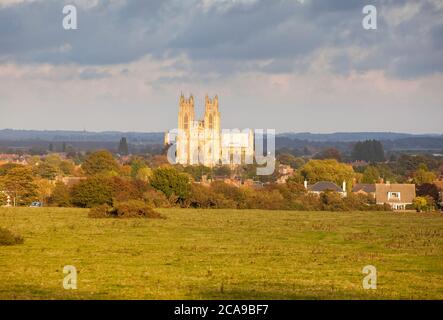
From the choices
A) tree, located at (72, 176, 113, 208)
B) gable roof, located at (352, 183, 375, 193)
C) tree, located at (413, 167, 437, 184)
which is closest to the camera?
tree, located at (72, 176, 113, 208)

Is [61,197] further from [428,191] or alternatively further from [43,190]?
[428,191]

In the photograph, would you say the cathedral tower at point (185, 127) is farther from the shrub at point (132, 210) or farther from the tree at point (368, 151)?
the shrub at point (132, 210)

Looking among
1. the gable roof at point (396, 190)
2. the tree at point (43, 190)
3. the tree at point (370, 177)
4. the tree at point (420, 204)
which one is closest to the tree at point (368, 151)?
the tree at point (370, 177)

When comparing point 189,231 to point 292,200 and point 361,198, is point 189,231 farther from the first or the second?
point 361,198

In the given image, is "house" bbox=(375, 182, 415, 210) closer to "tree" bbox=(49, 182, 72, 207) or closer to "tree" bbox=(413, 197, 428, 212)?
"tree" bbox=(413, 197, 428, 212)

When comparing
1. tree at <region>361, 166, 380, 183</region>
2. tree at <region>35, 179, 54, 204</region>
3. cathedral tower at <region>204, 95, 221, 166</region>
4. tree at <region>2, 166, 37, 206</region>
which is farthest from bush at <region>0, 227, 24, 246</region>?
cathedral tower at <region>204, 95, 221, 166</region>
